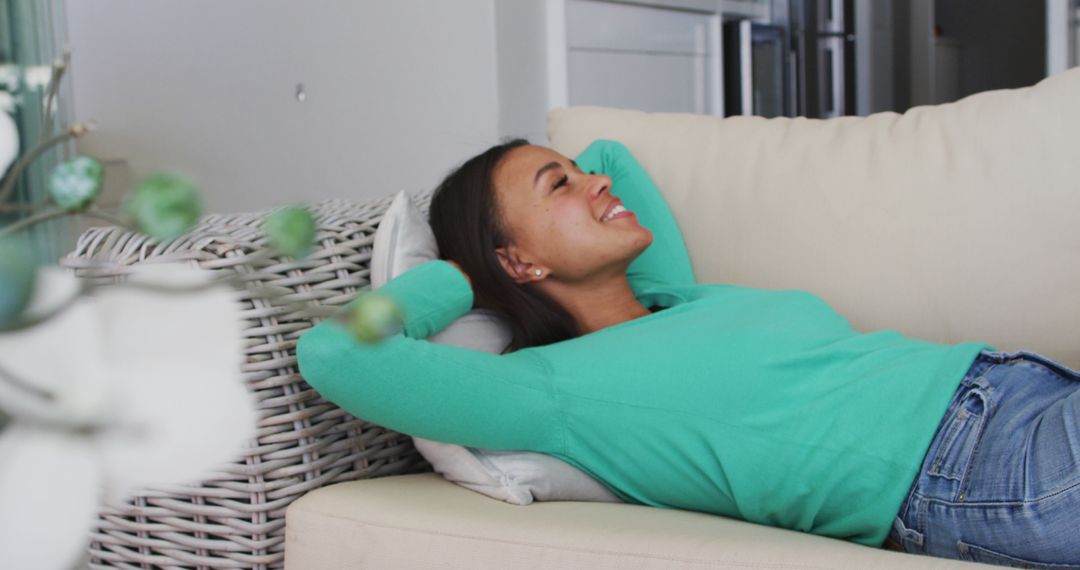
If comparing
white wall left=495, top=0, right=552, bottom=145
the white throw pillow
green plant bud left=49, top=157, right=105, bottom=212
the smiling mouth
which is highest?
white wall left=495, top=0, right=552, bottom=145

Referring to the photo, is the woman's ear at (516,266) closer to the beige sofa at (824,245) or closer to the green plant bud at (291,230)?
the beige sofa at (824,245)

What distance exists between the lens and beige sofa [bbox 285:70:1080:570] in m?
1.15

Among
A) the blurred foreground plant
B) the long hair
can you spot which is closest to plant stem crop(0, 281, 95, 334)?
the blurred foreground plant

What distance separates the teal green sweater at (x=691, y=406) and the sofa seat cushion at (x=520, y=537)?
6cm

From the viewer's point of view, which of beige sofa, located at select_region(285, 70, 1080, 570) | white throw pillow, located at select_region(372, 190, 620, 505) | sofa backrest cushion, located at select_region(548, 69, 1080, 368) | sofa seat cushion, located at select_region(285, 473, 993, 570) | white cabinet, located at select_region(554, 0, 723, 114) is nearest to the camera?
sofa seat cushion, located at select_region(285, 473, 993, 570)

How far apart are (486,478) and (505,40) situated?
8.61 feet

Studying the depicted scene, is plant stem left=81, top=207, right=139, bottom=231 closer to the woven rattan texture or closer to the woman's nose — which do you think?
the woven rattan texture

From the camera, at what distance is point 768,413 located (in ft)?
4.28

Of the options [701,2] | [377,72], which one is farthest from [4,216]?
[701,2]

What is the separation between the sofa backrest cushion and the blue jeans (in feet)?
0.64

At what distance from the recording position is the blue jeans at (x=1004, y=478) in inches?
44.9

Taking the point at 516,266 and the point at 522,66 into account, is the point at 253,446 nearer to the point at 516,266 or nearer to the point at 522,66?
the point at 516,266

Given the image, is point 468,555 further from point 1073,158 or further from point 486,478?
point 1073,158

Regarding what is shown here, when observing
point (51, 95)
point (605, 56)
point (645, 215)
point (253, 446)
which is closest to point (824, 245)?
point (645, 215)
